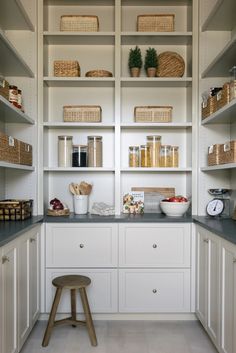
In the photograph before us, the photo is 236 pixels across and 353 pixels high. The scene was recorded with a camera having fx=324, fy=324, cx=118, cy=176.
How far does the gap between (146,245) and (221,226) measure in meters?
→ 0.65

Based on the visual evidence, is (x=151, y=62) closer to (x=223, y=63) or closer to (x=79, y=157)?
(x=223, y=63)

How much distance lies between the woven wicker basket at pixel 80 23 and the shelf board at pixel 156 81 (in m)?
0.53

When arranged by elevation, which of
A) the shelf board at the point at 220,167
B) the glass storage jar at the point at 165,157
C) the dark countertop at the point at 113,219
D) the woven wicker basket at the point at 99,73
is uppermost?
the woven wicker basket at the point at 99,73

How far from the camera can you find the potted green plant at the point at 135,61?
9.35ft

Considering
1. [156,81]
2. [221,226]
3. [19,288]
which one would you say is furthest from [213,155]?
[19,288]

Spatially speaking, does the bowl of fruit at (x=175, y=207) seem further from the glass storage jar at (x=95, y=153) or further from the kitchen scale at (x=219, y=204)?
the glass storage jar at (x=95, y=153)

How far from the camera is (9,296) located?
1.80 meters

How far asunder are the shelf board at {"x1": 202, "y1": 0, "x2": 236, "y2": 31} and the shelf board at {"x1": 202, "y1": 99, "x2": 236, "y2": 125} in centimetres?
77

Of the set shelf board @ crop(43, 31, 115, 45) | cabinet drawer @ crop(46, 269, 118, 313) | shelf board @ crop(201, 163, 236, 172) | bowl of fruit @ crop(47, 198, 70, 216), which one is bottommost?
cabinet drawer @ crop(46, 269, 118, 313)

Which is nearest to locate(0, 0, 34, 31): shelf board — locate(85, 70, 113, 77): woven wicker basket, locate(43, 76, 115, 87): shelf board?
locate(43, 76, 115, 87): shelf board

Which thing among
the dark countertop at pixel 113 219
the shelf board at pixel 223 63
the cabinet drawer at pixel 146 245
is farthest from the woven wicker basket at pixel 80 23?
the cabinet drawer at pixel 146 245

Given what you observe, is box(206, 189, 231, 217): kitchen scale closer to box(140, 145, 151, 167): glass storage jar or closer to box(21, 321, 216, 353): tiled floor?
box(140, 145, 151, 167): glass storage jar

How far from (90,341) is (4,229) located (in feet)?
3.28

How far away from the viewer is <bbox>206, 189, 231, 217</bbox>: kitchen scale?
2.69 metres
